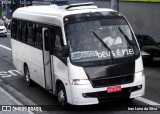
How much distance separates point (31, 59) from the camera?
1324 cm

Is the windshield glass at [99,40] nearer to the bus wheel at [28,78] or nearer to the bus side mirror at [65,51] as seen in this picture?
the bus side mirror at [65,51]

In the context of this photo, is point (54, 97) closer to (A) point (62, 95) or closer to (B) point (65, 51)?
(A) point (62, 95)

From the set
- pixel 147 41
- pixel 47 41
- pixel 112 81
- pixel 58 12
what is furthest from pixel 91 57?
pixel 147 41

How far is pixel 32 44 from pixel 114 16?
11.6 ft

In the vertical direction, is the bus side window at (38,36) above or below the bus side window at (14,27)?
above

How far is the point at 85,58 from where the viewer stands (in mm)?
9688

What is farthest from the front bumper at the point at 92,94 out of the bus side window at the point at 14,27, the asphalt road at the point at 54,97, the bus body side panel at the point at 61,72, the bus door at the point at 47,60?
the bus side window at the point at 14,27

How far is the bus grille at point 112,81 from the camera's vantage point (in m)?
9.51

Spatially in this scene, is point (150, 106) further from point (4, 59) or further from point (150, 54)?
point (4, 59)

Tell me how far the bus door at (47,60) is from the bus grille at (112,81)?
6.05 ft

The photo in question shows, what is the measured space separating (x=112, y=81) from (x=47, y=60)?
2443 millimetres

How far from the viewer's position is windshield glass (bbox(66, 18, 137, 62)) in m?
9.75

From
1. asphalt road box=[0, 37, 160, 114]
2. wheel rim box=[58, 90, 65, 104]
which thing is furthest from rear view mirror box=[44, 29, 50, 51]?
asphalt road box=[0, 37, 160, 114]

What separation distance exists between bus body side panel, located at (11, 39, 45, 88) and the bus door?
333mm
